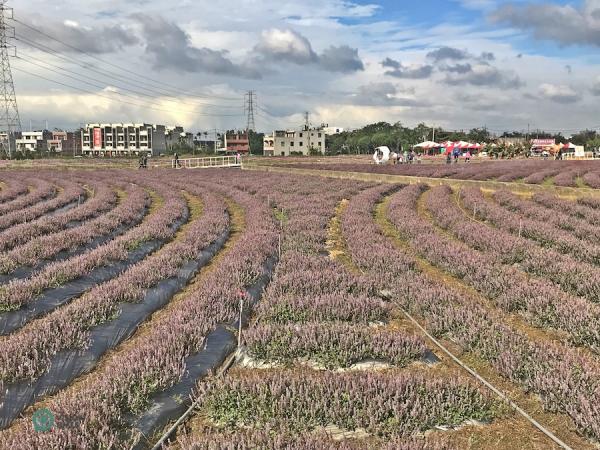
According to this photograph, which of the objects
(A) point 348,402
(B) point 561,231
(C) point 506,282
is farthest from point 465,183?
(A) point 348,402

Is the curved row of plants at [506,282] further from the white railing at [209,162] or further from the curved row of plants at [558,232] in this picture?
the white railing at [209,162]

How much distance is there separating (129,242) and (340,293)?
6326 millimetres

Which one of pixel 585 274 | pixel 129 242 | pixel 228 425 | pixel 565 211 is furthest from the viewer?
pixel 565 211

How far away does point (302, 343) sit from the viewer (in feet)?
18.2

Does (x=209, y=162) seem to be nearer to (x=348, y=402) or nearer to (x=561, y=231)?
(x=561, y=231)

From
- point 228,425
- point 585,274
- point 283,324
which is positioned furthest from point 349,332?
point 585,274

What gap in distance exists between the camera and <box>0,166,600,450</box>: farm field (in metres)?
4.00

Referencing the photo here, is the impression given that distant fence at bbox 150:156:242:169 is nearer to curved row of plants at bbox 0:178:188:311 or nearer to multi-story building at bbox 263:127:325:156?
curved row of plants at bbox 0:178:188:311

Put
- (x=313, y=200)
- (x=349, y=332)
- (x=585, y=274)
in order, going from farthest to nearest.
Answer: (x=313, y=200) → (x=585, y=274) → (x=349, y=332)

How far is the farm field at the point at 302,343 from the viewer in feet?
13.1

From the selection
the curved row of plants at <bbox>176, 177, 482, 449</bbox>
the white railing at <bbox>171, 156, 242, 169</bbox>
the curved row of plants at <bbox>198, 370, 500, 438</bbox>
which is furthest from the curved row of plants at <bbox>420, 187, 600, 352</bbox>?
the white railing at <bbox>171, 156, 242, 169</bbox>

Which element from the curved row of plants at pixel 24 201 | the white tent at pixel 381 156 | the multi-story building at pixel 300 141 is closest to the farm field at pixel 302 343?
the curved row of plants at pixel 24 201

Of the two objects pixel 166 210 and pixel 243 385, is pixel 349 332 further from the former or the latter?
pixel 166 210

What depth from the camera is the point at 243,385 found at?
14.5ft
